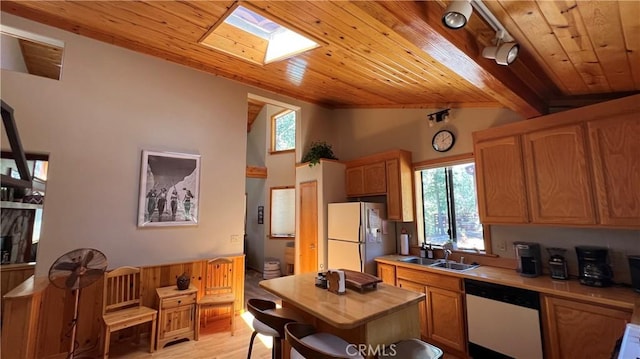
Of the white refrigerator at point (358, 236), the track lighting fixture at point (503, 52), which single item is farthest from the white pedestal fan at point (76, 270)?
the track lighting fixture at point (503, 52)

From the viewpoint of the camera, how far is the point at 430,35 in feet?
5.57

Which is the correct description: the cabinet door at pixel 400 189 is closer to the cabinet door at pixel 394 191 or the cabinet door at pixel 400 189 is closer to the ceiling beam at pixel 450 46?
the cabinet door at pixel 394 191

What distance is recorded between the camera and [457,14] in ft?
4.87

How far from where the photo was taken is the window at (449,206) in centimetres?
334

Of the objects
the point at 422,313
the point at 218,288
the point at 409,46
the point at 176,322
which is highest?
the point at 409,46

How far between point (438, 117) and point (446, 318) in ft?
8.11

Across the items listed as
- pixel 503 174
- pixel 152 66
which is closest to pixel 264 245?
pixel 152 66

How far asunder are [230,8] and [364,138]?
9.38 ft

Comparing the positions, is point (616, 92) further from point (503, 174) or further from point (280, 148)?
point (280, 148)

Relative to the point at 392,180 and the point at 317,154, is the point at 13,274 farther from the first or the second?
the point at 392,180

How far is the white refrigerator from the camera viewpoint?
3662 millimetres

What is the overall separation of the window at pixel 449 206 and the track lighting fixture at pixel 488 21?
1836mm

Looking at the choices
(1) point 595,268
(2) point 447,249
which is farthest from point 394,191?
(1) point 595,268

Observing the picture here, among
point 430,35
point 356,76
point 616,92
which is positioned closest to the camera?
point 430,35
